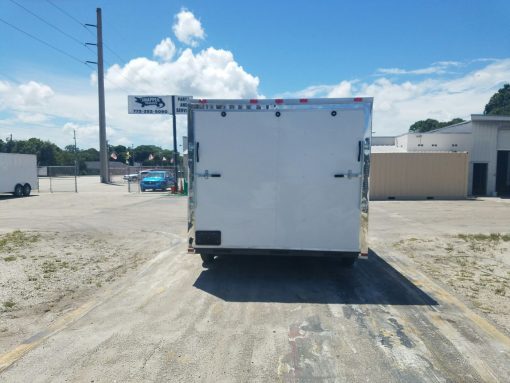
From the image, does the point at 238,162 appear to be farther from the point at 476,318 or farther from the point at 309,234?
the point at 476,318

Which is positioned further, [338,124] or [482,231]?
[482,231]

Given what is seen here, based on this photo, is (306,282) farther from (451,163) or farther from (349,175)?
(451,163)

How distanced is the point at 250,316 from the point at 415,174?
67.9 feet

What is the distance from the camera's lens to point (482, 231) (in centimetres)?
1196

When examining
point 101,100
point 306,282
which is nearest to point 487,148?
point 306,282

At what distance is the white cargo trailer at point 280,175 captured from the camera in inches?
235

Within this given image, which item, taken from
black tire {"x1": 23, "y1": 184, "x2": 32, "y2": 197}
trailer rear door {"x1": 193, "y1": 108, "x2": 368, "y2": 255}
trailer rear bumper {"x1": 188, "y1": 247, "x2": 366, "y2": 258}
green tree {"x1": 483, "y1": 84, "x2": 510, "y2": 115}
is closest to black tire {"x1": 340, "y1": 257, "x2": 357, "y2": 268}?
trailer rear bumper {"x1": 188, "y1": 247, "x2": 366, "y2": 258}

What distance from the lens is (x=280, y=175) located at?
241 inches

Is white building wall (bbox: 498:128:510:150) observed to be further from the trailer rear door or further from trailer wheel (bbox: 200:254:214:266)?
trailer wheel (bbox: 200:254:214:266)

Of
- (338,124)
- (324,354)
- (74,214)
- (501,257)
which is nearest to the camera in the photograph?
(324,354)

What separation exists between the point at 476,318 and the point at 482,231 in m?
8.15

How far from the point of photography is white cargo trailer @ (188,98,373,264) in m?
5.97

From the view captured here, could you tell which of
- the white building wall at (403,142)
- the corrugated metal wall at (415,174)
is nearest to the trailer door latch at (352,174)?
the corrugated metal wall at (415,174)

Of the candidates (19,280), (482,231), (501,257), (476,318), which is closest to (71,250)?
(19,280)
